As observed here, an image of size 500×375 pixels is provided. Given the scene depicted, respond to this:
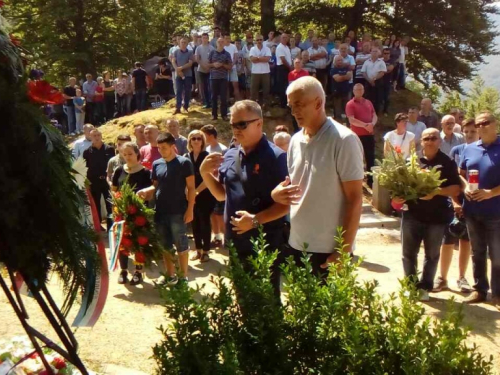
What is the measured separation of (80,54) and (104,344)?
2232cm

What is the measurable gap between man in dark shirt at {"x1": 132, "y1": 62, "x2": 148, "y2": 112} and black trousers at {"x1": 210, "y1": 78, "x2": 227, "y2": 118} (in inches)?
146

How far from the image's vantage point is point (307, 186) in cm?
345

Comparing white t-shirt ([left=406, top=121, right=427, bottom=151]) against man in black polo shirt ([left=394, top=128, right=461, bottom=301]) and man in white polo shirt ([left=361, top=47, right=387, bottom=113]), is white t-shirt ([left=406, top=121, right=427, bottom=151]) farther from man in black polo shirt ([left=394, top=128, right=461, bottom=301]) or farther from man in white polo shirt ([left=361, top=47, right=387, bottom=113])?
man in black polo shirt ([left=394, top=128, right=461, bottom=301])

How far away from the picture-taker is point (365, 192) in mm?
11672

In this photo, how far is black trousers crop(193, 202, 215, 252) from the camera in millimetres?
7875

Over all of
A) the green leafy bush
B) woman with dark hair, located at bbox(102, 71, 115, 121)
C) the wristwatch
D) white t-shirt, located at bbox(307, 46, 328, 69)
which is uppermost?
the green leafy bush

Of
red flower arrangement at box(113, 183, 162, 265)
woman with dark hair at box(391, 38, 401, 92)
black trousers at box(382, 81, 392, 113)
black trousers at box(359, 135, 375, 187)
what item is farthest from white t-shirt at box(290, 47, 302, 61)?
red flower arrangement at box(113, 183, 162, 265)

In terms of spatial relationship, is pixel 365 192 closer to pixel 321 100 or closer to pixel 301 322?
pixel 321 100

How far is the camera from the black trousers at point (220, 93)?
1279 cm

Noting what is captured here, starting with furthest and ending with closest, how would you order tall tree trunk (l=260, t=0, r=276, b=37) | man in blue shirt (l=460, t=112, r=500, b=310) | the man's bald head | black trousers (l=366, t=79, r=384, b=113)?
tall tree trunk (l=260, t=0, r=276, b=37) < black trousers (l=366, t=79, r=384, b=113) < man in blue shirt (l=460, t=112, r=500, b=310) < the man's bald head

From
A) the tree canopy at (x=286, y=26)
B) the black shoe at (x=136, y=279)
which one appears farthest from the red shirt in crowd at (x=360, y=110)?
the tree canopy at (x=286, y=26)

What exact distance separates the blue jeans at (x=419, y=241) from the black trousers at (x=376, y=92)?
842cm

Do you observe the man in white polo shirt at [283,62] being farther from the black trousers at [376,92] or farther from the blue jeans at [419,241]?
the blue jeans at [419,241]

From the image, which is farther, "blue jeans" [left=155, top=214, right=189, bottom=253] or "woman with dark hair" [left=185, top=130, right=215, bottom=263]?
"woman with dark hair" [left=185, top=130, right=215, bottom=263]
